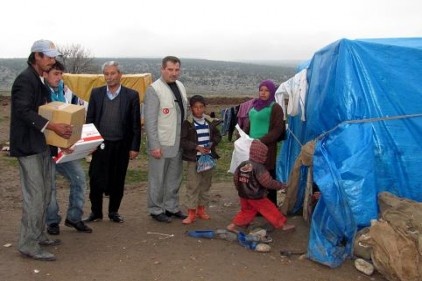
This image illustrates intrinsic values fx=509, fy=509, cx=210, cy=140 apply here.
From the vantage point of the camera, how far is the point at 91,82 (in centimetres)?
1878

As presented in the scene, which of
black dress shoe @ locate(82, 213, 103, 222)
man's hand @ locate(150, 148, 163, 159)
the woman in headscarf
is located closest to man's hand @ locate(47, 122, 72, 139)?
man's hand @ locate(150, 148, 163, 159)

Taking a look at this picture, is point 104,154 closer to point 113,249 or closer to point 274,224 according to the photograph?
point 113,249

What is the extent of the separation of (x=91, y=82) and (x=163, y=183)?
45.1 feet

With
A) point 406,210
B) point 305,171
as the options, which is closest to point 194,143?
point 305,171

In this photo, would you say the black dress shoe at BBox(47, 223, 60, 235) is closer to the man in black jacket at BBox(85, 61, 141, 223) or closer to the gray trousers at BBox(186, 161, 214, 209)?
the man in black jacket at BBox(85, 61, 141, 223)

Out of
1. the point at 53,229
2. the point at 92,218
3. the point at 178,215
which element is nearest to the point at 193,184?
the point at 178,215

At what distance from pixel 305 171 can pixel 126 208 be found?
2.49m

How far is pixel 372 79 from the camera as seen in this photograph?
4.93 m

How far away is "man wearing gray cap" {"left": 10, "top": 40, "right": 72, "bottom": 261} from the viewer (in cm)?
425

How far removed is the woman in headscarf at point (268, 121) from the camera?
18.8 feet

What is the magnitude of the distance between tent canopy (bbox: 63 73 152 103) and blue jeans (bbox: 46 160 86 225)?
1329 cm

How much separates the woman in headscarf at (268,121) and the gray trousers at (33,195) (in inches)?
95.1

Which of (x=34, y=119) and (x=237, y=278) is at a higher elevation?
(x=34, y=119)

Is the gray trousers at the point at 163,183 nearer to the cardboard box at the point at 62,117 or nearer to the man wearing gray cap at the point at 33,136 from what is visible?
the cardboard box at the point at 62,117
